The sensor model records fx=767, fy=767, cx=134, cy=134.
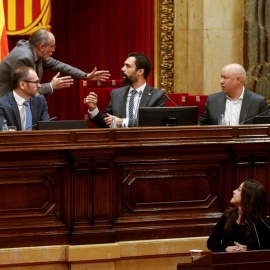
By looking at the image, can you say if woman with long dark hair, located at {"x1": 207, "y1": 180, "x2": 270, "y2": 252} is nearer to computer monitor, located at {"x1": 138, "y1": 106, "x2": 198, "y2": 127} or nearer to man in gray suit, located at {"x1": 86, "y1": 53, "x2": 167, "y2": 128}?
computer monitor, located at {"x1": 138, "y1": 106, "x2": 198, "y2": 127}

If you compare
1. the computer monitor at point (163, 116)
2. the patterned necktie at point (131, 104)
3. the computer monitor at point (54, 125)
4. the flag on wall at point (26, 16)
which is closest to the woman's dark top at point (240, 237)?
the computer monitor at point (163, 116)

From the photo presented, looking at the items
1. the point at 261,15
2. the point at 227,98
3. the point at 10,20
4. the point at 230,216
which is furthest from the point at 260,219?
the point at 10,20

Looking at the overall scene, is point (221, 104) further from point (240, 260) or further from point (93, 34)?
point (93, 34)

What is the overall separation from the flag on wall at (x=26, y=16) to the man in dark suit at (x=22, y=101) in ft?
8.29

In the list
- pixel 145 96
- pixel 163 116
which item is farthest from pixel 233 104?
pixel 163 116

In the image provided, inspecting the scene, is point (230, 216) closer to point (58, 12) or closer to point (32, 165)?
point (32, 165)

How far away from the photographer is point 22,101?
531 centimetres

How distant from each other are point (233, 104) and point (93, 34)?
9.49 feet

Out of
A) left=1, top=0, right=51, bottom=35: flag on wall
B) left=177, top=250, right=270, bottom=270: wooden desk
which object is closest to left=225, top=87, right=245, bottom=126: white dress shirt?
left=177, top=250, right=270, bottom=270: wooden desk

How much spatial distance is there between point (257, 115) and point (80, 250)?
6.00 feet

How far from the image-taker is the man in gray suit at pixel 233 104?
5703mm

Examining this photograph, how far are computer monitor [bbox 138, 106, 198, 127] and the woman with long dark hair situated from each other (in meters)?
1.07

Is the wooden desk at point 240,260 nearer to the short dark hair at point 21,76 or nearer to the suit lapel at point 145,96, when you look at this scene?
the short dark hair at point 21,76

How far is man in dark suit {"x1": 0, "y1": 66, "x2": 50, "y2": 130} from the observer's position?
5.20m
